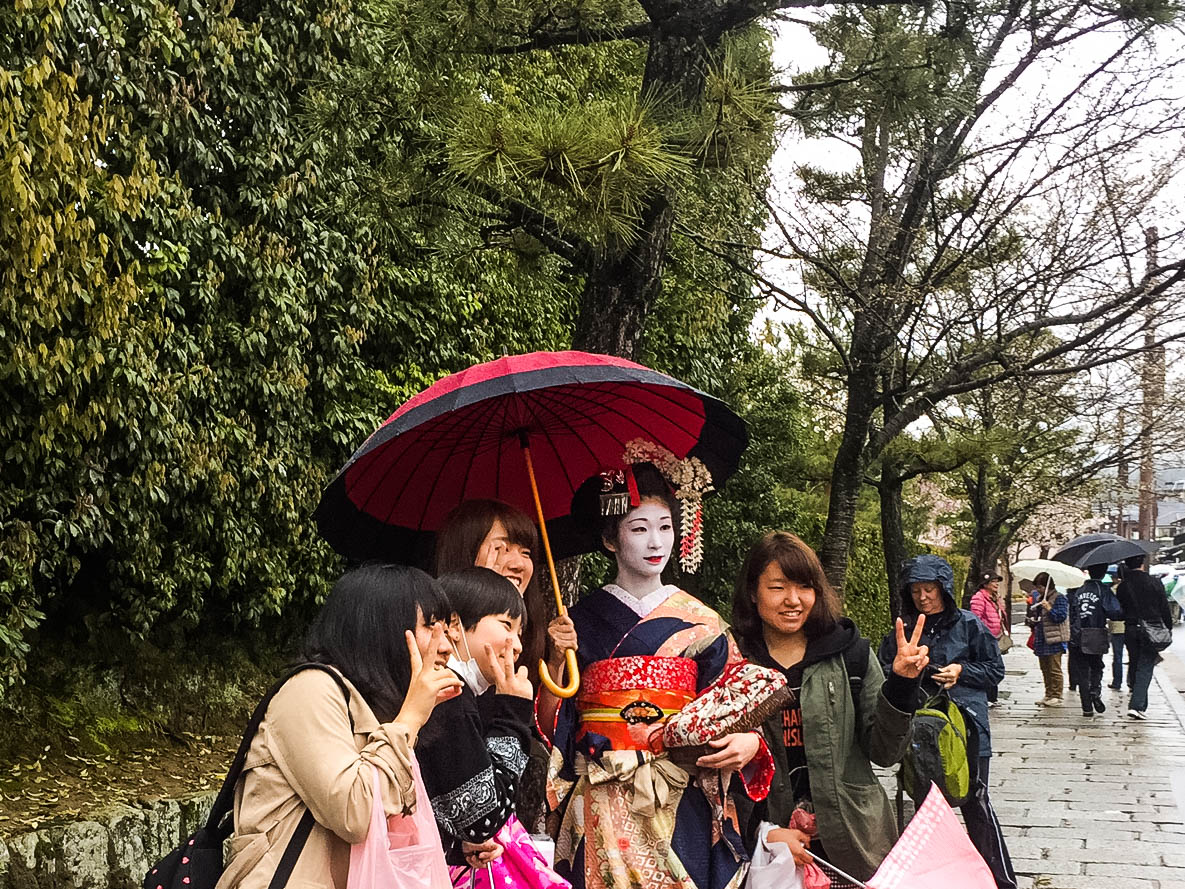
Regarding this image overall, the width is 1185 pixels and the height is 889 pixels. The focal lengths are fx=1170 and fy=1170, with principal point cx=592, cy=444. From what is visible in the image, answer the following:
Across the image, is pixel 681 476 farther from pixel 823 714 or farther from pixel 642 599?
pixel 823 714

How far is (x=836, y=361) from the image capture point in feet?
41.7

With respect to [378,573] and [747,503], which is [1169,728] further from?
[378,573]

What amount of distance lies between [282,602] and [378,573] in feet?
20.8

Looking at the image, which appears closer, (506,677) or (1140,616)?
(506,677)

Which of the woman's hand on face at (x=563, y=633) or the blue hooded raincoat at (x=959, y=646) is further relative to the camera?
the blue hooded raincoat at (x=959, y=646)

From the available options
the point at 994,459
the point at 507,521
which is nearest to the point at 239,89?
the point at 507,521

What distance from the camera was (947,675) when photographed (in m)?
5.55

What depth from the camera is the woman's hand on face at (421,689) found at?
252cm

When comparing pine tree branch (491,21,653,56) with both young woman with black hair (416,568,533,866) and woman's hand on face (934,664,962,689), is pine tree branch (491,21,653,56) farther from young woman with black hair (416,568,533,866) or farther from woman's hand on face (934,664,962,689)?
young woman with black hair (416,568,533,866)

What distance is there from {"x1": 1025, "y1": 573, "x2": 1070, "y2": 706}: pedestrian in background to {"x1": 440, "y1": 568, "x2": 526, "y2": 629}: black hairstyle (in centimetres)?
1304

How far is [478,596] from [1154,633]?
39.1 feet

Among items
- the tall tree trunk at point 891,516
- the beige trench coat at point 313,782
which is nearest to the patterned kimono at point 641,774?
the beige trench coat at point 313,782

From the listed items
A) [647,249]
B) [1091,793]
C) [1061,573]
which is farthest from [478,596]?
[1061,573]

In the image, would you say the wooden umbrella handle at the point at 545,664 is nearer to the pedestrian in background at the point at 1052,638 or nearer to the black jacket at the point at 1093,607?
the black jacket at the point at 1093,607
